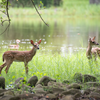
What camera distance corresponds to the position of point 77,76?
4.67m

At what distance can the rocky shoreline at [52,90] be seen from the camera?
3660 mm

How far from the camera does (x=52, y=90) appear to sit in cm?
399

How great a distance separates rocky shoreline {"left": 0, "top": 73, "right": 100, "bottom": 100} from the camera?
366 cm

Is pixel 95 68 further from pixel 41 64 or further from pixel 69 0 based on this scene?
pixel 69 0

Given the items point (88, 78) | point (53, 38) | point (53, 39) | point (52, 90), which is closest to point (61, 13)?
point (53, 38)

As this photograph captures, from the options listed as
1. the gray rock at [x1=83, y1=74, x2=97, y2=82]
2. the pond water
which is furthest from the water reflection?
the gray rock at [x1=83, y1=74, x2=97, y2=82]

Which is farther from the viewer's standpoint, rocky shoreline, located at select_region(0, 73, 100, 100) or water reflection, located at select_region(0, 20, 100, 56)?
water reflection, located at select_region(0, 20, 100, 56)

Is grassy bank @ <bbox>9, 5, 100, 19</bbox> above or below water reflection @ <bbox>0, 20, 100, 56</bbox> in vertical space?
above

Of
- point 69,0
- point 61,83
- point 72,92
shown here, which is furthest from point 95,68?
point 69,0

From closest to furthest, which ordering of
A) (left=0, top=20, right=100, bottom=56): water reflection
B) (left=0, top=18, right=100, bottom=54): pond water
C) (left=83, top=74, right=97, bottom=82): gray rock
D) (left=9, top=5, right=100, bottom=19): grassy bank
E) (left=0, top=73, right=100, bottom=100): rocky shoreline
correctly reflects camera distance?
(left=0, top=73, right=100, bottom=100): rocky shoreline < (left=83, top=74, right=97, bottom=82): gray rock < (left=0, top=20, right=100, bottom=56): water reflection < (left=0, top=18, right=100, bottom=54): pond water < (left=9, top=5, right=100, bottom=19): grassy bank

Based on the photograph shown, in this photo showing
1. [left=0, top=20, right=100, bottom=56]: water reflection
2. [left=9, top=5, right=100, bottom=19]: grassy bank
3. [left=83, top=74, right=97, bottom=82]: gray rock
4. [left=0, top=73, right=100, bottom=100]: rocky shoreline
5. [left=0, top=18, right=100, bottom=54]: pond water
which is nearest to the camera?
[left=0, top=73, right=100, bottom=100]: rocky shoreline

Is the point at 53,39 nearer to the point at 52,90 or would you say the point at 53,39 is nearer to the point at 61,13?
the point at 52,90

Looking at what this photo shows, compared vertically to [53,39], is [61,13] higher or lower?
higher

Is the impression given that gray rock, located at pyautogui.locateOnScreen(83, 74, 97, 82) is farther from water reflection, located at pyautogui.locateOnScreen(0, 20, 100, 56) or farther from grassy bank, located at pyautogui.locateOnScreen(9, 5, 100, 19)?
grassy bank, located at pyautogui.locateOnScreen(9, 5, 100, 19)
